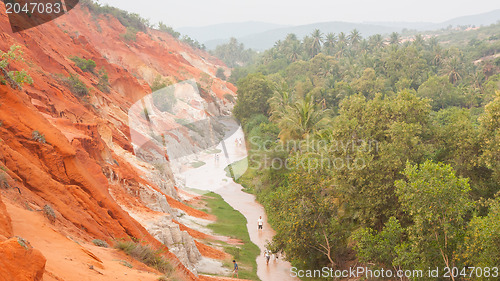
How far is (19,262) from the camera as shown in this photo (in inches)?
249

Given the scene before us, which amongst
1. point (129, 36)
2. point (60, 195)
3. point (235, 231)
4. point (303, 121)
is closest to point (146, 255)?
point (60, 195)

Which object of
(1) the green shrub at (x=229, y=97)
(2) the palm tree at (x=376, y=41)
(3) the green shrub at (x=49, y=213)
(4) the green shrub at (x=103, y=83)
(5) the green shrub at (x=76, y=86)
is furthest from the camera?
(2) the palm tree at (x=376, y=41)

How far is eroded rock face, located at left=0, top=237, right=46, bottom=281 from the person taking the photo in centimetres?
615

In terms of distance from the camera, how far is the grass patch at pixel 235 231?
2295 cm

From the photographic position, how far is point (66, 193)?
42.1ft

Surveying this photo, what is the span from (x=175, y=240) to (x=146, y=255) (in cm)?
557

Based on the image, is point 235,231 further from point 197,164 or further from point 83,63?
point 83,63

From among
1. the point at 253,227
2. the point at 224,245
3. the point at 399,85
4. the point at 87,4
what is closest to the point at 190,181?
the point at 253,227

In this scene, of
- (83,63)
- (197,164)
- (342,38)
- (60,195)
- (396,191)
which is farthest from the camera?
(342,38)

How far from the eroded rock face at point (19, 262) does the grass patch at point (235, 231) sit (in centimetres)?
1583

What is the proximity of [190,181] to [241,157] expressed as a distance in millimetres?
14078

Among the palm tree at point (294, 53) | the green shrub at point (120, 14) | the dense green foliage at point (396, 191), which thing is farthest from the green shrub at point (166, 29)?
the dense green foliage at point (396, 191)

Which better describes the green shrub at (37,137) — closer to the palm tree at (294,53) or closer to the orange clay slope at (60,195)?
the orange clay slope at (60,195)

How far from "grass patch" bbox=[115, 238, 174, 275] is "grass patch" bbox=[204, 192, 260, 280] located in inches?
344
